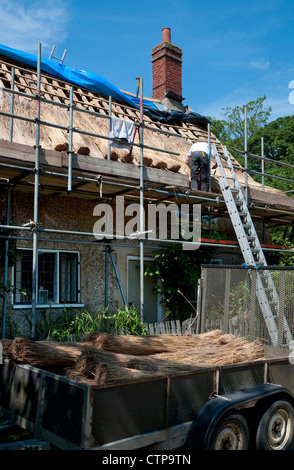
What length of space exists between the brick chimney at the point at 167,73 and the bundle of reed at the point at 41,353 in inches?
473

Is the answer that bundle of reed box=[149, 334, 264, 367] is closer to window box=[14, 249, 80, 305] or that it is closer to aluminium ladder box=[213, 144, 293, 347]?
aluminium ladder box=[213, 144, 293, 347]

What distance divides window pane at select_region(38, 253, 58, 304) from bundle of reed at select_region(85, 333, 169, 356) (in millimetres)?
3698

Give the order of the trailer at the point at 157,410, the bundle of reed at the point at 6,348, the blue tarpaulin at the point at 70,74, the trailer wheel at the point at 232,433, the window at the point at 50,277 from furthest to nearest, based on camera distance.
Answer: the blue tarpaulin at the point at 70,74
the window at the point at 50,277
the bundle of reed at the point at 6,348
the trailer wheel at the point at 232,433
the trailer at the point at 157,410

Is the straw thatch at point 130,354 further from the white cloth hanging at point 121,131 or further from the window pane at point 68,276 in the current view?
the white cloth hanging at point 121,131

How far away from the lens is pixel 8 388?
421 centimetres

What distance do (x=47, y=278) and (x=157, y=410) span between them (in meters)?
6.05

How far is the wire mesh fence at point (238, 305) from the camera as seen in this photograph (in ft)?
20.4

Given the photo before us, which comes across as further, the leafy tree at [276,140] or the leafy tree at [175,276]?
the leafy tree at [276,140]

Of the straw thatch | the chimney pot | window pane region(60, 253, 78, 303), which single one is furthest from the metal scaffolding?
the chimney pot

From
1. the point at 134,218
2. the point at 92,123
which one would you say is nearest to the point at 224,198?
the point at 134,218

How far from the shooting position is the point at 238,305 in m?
6.35

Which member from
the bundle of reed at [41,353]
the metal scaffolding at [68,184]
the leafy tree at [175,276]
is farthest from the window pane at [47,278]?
the bundle of reed at [41,353]
